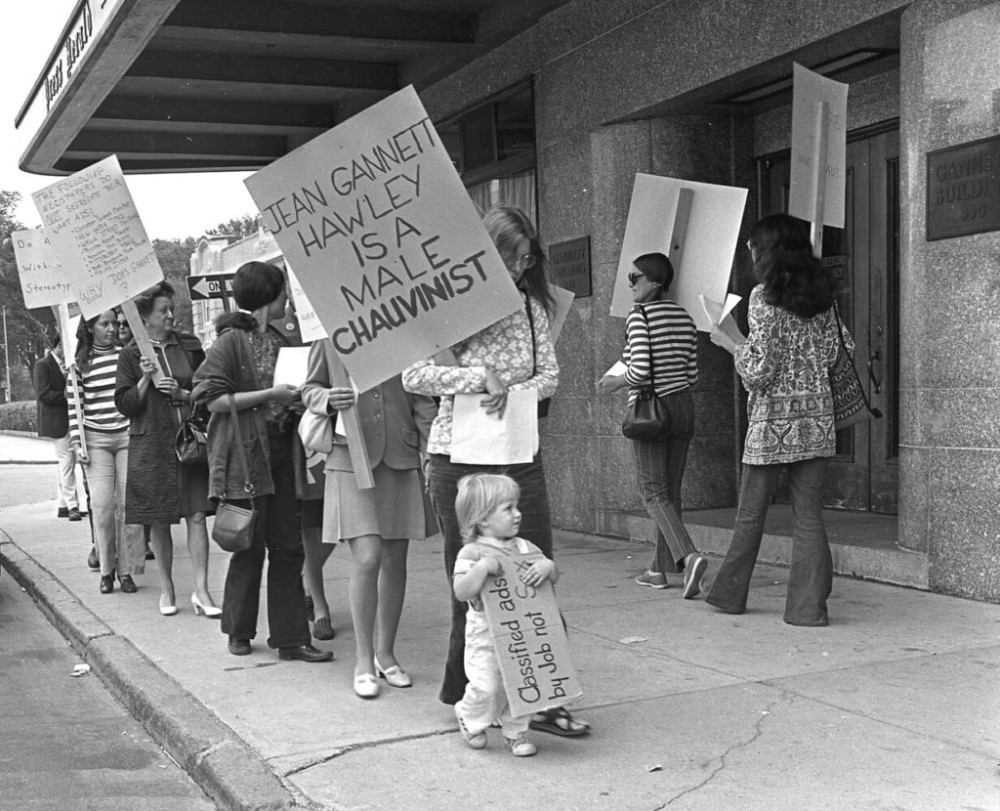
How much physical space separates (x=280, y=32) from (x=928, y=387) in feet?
21.2

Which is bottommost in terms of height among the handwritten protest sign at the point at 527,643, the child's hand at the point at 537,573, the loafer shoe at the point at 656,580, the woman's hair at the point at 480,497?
the loafer shoe at the point at 656,580

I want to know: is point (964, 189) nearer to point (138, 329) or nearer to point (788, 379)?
point (788, 379)

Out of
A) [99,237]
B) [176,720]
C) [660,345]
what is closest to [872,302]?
[660,345]

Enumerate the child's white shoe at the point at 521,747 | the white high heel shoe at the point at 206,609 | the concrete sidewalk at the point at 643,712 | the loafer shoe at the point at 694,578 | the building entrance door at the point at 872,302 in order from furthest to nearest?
the building entrance door at the point at 872,302, the white high heel shoe at the point at 206,609, the loafer shoe at the point at 694,578, the child's white shoe at the point at 521,747, the concrete sidewalk at the point at 643,712

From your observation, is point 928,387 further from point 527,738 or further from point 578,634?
point 527,738

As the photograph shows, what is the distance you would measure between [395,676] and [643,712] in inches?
44.1

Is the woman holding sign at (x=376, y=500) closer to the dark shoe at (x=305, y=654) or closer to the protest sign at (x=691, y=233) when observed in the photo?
the dark shoe at (x=305, y=654)

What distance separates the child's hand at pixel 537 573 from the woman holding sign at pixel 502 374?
Answer: 0.91 feet

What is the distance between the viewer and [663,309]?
7.20 m

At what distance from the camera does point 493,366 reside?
4652 millimetres

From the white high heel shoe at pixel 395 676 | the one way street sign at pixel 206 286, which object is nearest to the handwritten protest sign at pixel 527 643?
the white high heel shoe at pixel 395 676

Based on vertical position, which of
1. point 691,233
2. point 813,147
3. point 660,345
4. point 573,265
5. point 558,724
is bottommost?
point 558,724

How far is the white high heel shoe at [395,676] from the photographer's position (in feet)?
17.5

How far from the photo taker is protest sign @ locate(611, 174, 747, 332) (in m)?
6.57
